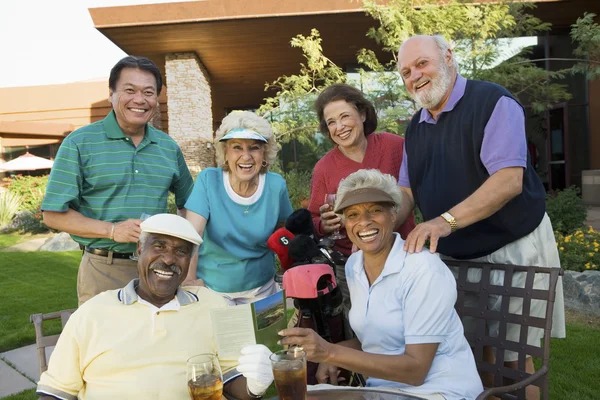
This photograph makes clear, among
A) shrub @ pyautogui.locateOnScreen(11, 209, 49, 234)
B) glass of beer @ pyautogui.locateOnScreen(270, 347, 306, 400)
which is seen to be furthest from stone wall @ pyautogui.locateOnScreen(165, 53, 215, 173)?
glass of beer @ pyautogui.locateOnScreen(270, 347, 306, 400)

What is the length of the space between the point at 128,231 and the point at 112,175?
0.53 m

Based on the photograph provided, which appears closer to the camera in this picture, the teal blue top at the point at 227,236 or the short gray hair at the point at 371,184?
the short gray hair at the point at 371,184

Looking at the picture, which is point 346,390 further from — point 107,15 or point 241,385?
point 107,15

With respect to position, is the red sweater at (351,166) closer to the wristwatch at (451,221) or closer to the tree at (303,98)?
the wristwatch at (451,221)

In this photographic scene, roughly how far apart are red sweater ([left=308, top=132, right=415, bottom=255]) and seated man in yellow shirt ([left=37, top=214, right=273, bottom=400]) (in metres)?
1.09

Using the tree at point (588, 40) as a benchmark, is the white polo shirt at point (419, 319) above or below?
below

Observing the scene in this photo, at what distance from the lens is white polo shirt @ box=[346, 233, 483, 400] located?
2.07 meters

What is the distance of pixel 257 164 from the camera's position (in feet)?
9.76

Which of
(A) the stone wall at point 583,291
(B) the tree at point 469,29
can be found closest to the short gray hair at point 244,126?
(A) the stone wall at point 583,291

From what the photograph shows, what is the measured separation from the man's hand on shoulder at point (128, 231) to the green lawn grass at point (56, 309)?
217 cm

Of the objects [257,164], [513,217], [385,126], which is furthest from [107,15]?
[513,217]

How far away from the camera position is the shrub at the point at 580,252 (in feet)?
20.1

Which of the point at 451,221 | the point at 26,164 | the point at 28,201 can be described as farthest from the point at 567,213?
the point at 26,164

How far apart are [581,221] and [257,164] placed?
691cm
